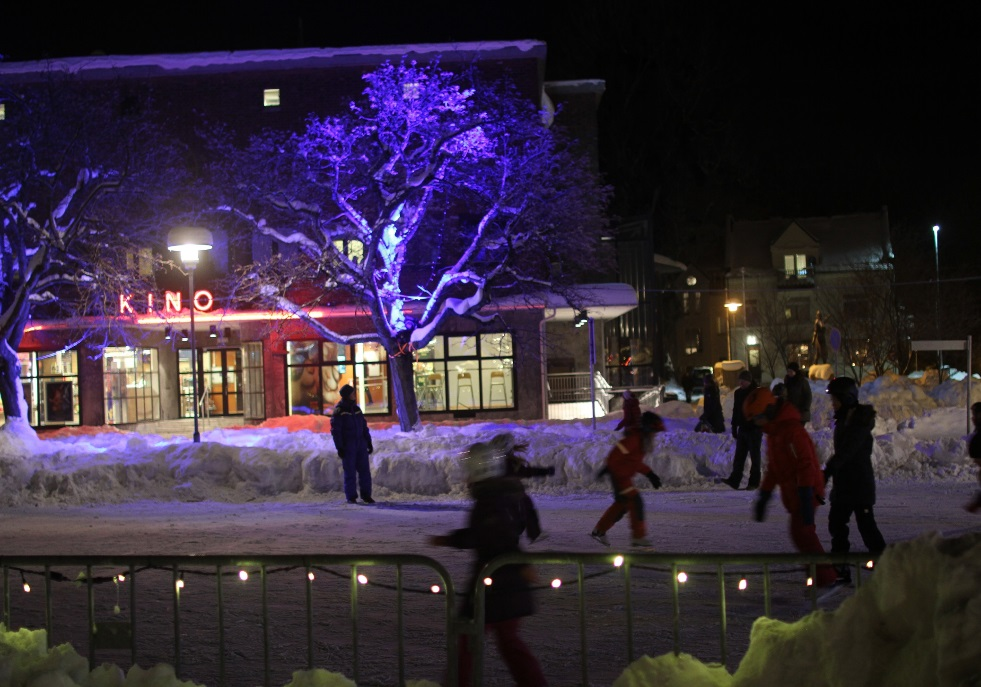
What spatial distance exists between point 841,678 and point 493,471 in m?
2.82

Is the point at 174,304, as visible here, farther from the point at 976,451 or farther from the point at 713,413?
the point at 976,451

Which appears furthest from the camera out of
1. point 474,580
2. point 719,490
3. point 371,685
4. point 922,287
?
point 922,287

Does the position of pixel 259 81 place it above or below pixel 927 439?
above

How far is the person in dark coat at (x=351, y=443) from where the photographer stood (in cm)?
1598

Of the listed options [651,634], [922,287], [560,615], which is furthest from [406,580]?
[922,287]

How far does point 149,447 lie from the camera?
66.0ft

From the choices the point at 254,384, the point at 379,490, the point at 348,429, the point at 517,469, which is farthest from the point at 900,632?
the point at 254,384

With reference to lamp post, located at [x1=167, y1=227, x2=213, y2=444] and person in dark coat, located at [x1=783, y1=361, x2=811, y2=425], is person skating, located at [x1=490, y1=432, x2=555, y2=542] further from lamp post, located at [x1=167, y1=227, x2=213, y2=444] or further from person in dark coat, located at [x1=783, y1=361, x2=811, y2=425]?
lamp post, located at [x1=167, y1=227, x2=213, y2=444]

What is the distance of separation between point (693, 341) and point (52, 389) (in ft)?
189

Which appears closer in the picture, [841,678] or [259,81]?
[841,678]

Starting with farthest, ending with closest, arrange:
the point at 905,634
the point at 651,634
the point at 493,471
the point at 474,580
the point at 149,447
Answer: the point at 149,447 → the point at 651,634 → the point at 493,471 → the point at 474,580 → the point at 905,634

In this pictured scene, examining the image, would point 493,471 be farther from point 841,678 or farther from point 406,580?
point 406,580

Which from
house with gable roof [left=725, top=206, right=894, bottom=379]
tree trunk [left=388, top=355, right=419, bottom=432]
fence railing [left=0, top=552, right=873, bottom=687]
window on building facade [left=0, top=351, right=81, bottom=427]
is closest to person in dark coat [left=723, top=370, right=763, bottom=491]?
fence railing [left=0, top=552, right=873, bottom=687]

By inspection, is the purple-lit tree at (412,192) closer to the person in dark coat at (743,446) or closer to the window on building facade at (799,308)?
the person in dark coat at (743,446)
